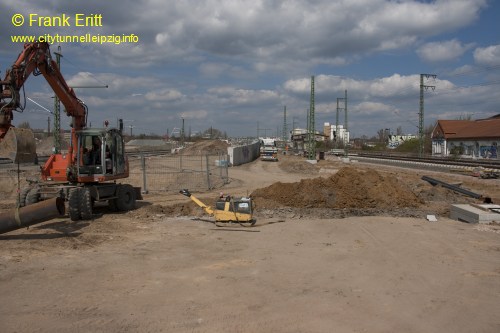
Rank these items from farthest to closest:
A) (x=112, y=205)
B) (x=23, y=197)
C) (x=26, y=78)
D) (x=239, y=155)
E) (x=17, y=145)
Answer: (x=239, y=155) → (x=112, y=205) → (x=23, y=197) → (x=26, y=78) → (x=17, y=145)

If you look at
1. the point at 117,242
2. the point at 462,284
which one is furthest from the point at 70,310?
the point at 462,284

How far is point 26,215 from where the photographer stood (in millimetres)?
10477

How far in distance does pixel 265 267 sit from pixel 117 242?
4.13 metres

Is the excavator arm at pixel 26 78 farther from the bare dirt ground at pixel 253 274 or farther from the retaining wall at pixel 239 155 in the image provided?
the retaining wall at pixel 239 155

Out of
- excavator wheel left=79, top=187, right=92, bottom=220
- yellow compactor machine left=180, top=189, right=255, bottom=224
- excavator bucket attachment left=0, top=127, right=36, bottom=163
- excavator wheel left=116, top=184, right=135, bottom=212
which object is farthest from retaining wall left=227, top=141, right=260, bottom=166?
excavator bucket attachment left=0, top=127, right=36, bottom=163

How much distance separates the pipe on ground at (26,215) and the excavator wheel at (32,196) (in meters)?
3.36

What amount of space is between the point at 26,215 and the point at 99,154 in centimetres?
457

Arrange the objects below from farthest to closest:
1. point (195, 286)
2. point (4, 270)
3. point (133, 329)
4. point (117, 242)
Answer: point (117, 242)
point (4, 270)
point (195, 286)
point (133, 329)

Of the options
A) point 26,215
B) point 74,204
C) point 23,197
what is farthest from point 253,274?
point 23,197

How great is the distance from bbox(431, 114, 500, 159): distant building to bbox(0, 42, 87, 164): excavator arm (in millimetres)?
55095

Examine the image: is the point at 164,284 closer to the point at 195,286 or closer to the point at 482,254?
the point at 195,286

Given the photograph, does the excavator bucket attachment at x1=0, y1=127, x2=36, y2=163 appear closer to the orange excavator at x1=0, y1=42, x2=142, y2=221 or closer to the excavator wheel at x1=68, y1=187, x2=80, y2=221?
the orange excavator at x1=0, y1=42, x2=142, y2=221

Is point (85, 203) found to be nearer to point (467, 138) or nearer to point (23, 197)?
point (23, 197)

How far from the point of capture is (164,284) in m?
7.64
